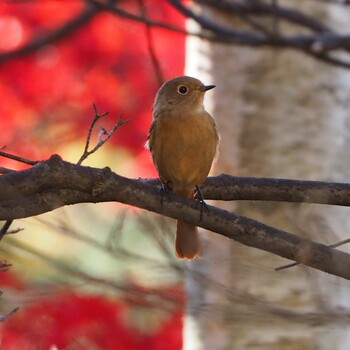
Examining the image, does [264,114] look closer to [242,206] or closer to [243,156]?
[243,156]

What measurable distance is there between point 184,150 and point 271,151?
1.23 meters

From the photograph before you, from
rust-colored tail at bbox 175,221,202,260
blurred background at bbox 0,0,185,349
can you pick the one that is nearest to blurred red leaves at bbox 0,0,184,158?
blurred background at bbox 0,0,185,349

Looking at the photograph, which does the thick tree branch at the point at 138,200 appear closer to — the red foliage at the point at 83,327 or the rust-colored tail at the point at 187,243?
the rust-colored tail at the point at 187,243

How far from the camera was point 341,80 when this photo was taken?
18.0 feet

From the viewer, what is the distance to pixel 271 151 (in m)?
5.30

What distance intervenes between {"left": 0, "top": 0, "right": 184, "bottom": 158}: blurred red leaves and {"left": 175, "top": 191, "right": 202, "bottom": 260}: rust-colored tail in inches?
106

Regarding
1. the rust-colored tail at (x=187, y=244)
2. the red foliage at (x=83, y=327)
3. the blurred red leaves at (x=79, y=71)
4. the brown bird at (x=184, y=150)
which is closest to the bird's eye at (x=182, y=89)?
the brown bird at (x=184, y=150)

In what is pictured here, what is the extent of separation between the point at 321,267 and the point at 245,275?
1931mm

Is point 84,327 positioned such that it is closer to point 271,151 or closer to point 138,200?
point 271,151

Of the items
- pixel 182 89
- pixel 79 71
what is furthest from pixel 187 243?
pixel 79 71

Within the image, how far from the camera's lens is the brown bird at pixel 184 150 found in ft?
13.7

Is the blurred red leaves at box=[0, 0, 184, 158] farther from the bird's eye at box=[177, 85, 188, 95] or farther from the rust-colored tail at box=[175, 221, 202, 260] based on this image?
the rust-colored tail at box=[175, 221, 202, 260]

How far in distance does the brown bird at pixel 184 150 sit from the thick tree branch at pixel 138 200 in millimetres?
904

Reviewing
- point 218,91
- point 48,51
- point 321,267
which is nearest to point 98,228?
point 48,51
